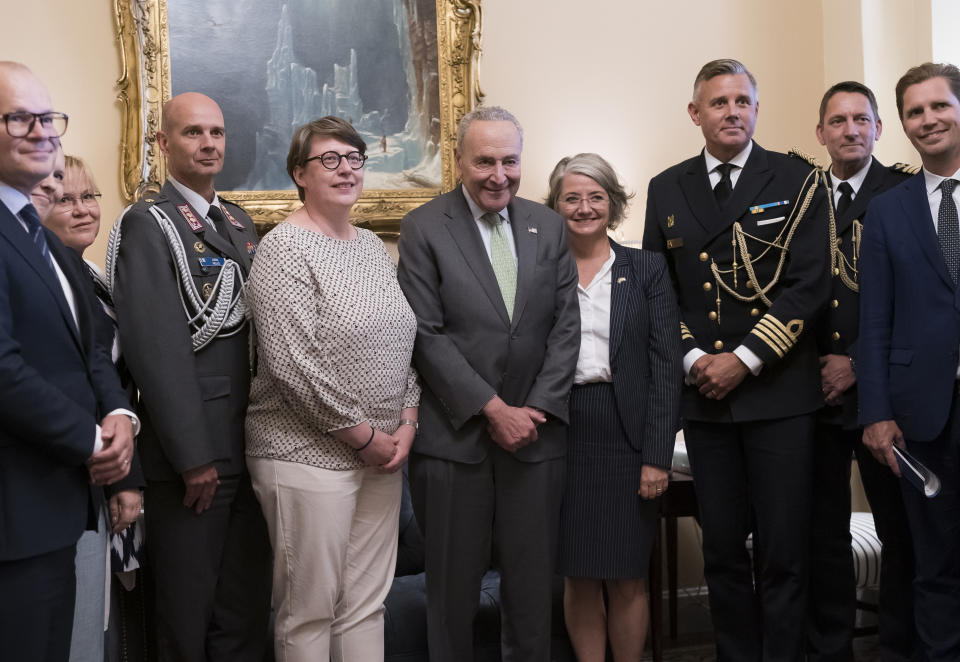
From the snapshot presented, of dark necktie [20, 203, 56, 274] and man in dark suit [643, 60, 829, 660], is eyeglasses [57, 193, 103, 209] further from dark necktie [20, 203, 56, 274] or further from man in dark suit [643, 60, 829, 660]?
man in dark suit [643, 60, 829, 660]

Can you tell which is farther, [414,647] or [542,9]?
[542,9]

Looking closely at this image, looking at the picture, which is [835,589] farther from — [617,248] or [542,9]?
[542,9]

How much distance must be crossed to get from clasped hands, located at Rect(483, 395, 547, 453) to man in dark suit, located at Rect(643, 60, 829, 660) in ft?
1.83

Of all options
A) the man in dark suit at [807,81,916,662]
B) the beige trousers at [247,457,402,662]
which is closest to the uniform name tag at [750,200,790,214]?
the man in dark suit at [807,81,916,662]

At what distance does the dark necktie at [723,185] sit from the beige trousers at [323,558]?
1.33 m

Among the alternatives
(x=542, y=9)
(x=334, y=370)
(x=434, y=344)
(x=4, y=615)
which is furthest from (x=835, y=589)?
(x=542, y=9)

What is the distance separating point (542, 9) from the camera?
438 centimetres

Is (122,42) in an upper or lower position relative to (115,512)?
upper

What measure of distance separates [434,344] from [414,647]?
1.12 meters

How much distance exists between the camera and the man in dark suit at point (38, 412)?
1588 millimetres

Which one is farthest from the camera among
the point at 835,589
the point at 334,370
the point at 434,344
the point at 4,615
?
the point at 835,589

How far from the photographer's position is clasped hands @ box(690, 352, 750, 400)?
2627 millimetres

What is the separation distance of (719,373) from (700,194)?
22.6 inches

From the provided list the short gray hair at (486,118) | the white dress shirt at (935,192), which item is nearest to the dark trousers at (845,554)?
the white dress shirt at (935,192)
